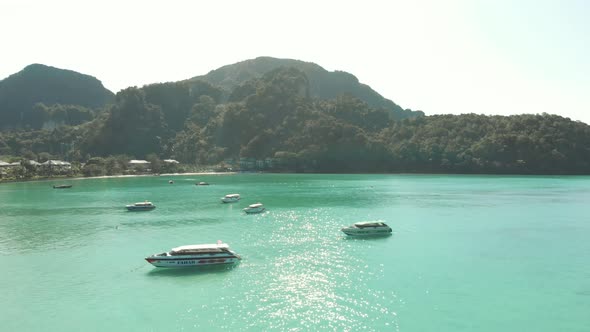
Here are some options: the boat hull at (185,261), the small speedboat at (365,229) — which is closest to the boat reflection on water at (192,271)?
the boat hull at (185,261)

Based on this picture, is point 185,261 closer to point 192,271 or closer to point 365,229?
point 192,271

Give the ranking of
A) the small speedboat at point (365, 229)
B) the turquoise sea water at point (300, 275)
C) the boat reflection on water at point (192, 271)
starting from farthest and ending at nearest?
1. the small speedboat at point (365, 229)
2. the boat reflection on water at point (192, 271)
3. the turquoise sea water at point (300, 275)

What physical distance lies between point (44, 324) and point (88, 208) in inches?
2424

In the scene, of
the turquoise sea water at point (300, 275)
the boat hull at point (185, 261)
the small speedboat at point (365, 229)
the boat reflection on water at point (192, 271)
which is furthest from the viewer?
the small speedboat at point (365, 229)

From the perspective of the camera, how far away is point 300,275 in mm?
37938

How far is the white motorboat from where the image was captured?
3944 centimetres

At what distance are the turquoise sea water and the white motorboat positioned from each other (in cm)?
85

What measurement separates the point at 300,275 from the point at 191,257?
10766 millimetres

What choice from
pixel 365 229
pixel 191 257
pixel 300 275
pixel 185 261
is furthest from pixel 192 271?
pixel 365 229

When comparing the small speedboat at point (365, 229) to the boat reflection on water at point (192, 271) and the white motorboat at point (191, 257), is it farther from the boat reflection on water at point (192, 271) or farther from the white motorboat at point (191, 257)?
the white motorboat at point (191, 257)

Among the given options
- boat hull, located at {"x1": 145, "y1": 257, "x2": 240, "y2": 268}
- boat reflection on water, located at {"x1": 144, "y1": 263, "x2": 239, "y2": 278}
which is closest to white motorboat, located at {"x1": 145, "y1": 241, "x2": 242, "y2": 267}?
boat hull, located at {"x1": 145, "y1": 257, "x2": 240, "y2": 268}

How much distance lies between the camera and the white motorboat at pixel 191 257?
3944 cm

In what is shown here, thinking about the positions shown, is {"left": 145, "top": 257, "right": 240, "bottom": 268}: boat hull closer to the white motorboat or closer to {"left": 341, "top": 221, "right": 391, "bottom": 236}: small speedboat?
the white motorboat

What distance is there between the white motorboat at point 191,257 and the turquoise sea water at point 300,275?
854 mm
